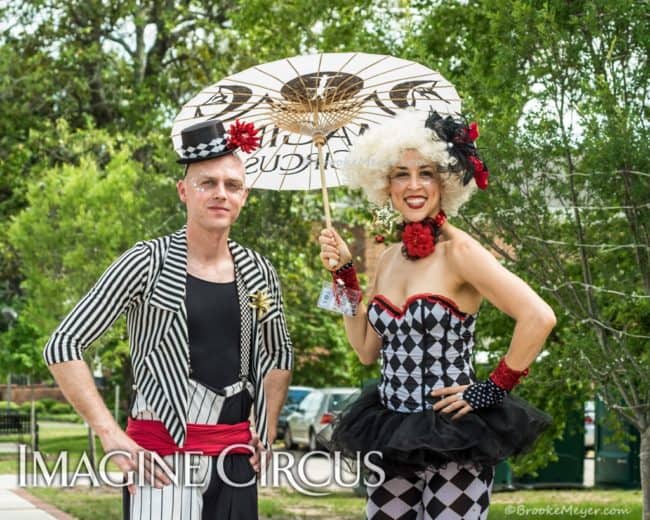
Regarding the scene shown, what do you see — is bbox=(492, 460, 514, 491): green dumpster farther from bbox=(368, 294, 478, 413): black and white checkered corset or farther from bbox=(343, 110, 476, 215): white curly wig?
bbox=(368, 294, 478, 413): black and white checkered corset

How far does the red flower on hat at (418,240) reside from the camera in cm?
446

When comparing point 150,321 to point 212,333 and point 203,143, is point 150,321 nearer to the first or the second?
point 212,333

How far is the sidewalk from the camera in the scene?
41.0ft

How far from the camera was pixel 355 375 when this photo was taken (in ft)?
61.0

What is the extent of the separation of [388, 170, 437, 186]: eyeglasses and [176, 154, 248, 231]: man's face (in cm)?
58

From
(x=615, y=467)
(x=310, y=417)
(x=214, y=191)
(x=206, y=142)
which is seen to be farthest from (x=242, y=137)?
(x=310, y=417)

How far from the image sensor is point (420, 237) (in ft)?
14.7

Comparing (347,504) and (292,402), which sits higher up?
(292,402)

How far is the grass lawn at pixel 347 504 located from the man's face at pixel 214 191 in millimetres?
8215

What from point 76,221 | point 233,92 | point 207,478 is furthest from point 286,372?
point 76,221

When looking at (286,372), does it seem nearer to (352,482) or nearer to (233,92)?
(352,482)

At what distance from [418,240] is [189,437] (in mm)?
1077

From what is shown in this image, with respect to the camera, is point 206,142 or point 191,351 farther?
point 206,142

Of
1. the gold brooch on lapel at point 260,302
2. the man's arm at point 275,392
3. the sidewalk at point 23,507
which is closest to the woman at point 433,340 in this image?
the man's arm at point 275,392
